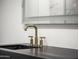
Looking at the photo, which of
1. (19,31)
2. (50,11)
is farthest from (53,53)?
(19,31)

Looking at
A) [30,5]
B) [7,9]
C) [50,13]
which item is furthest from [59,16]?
[7,9]

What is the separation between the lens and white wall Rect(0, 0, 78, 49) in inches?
90.8

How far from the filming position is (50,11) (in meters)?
2.53

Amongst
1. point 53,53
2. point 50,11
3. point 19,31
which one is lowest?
point 53,53

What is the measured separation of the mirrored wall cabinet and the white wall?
10 cm

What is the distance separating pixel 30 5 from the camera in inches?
115

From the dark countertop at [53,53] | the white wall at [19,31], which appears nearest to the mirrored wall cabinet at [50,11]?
the white wall at [19,31]

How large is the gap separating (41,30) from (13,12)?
822 mm

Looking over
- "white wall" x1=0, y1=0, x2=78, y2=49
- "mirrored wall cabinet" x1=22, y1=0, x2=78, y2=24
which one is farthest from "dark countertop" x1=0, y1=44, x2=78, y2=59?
"mirrored wall cabinet" x1=22, y1=0, x2=78, y2=24

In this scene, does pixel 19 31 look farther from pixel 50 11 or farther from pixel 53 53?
pixel 53 53

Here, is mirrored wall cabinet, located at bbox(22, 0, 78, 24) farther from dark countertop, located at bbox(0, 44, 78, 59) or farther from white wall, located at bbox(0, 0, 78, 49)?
dark countertop, located at bbox(0, 44, 78, 59)

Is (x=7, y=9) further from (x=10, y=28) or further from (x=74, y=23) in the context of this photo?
(x=74, y=23)

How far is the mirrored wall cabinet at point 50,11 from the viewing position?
2262mm

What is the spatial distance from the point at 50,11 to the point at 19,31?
841 mm
